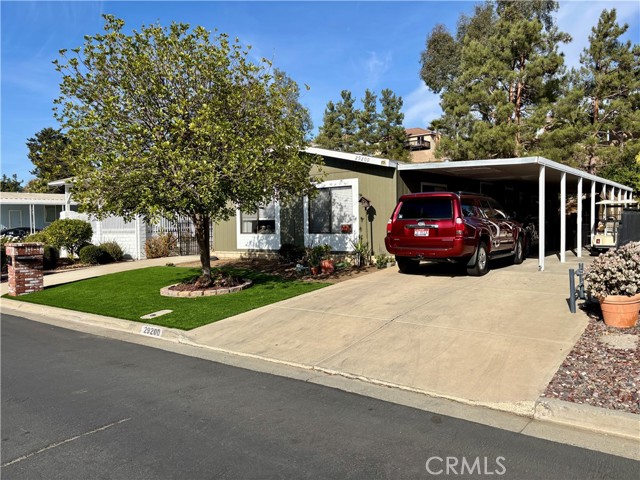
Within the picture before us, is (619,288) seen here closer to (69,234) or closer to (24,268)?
(24,268)

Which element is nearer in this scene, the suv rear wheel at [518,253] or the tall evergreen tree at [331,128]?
the suv rear wheel at [518,253]

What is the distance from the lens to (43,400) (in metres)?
4.97

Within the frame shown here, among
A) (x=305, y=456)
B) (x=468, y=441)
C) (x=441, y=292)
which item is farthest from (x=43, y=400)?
(x=441, y=292)

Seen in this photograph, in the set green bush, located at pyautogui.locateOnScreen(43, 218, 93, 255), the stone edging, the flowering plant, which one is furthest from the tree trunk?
green bush, located at pyautogui.locateOnScreen(43, 218, 93, 255)

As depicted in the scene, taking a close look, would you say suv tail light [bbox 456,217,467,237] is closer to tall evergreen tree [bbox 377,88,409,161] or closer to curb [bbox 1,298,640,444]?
curb [bbox 1,298,640,444]

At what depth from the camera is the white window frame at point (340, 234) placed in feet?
46.6

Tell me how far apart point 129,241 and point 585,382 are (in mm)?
17817

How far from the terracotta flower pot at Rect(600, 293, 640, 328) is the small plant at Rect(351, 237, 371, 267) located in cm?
780

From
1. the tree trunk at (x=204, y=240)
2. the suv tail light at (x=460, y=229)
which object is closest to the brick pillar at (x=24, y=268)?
the tree trunk at (x=204, y=240)

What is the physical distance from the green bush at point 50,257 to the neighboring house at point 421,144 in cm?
3933

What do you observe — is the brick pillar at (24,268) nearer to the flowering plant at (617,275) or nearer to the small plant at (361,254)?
the small plant at (361,254)

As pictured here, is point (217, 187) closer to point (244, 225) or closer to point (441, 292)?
point (441, 292)

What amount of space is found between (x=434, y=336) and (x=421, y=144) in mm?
54707

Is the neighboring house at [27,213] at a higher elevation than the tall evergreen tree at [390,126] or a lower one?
lower
